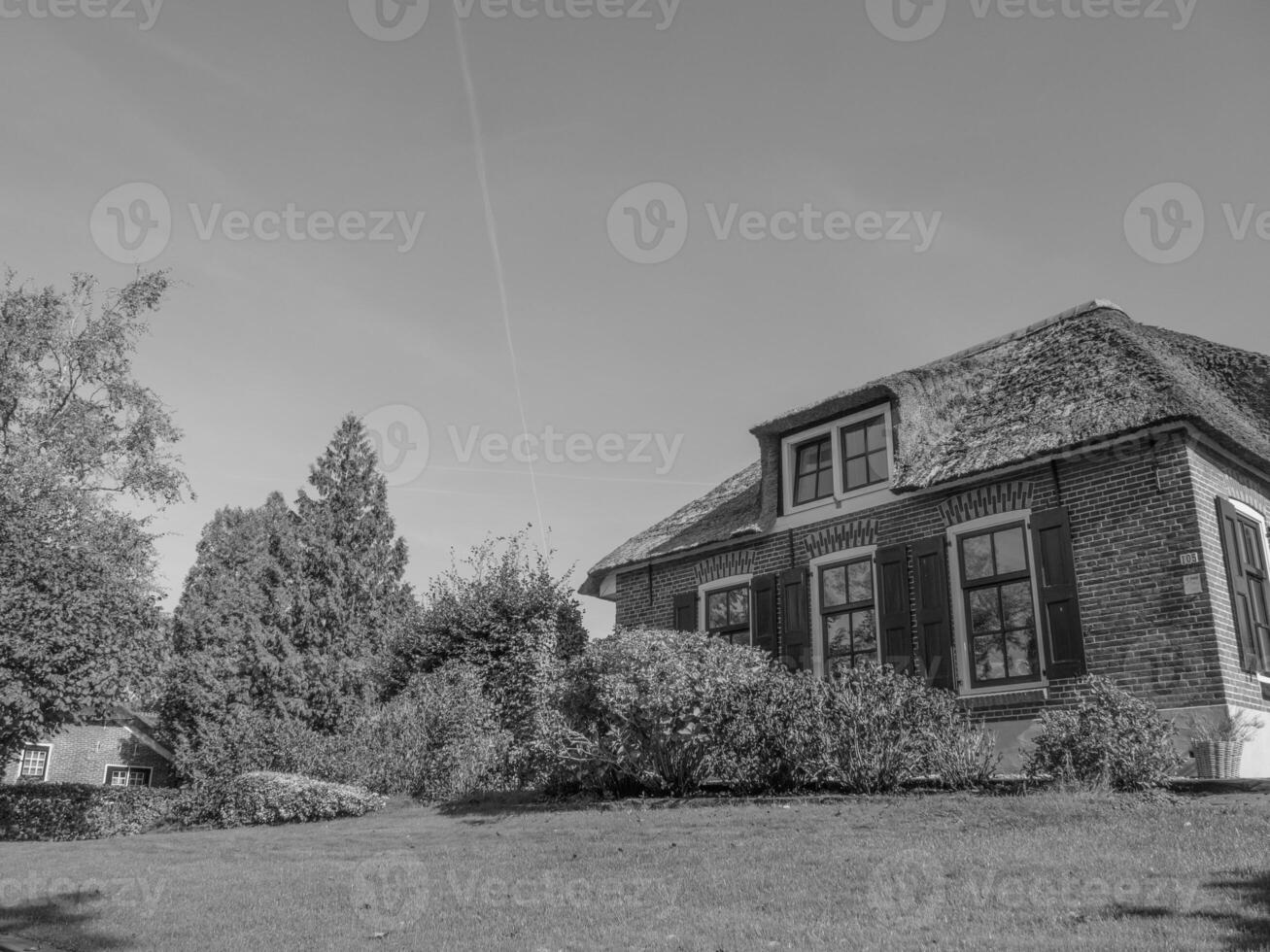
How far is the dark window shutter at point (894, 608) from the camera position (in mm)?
13594

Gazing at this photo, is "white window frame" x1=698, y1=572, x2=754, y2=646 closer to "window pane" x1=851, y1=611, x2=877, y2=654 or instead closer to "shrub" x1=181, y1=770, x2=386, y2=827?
"window pane" x1=851, y1=611, x2=877, y2=654

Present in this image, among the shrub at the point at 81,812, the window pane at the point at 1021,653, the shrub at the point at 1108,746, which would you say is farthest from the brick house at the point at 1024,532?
the shrub at the point at 81,812

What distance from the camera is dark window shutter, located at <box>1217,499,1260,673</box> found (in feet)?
37.5

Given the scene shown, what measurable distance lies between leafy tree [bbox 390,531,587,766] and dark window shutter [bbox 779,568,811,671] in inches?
249

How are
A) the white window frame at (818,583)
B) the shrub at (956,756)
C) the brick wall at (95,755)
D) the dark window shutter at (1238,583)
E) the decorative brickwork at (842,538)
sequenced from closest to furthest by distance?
the shrub at (956,756) → the dark window shutter at (1238,583) → the white window frame at (818,583) → the decorative brickwork at (842,538) → the brick wall at (95,755)

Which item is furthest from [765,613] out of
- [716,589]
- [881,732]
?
[881,732]

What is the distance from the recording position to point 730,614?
16.5 meters

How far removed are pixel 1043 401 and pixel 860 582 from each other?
3.62 metres

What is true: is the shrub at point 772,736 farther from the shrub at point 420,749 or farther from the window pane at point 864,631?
the shrub at point 420,749

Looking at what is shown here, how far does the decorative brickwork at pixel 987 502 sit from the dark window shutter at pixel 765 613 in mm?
3104

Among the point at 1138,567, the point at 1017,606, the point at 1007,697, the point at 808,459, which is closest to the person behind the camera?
the point at 1138,567

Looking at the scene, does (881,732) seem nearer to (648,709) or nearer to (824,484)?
(648,709)

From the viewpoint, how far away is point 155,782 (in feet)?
128

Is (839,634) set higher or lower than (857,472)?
lower
